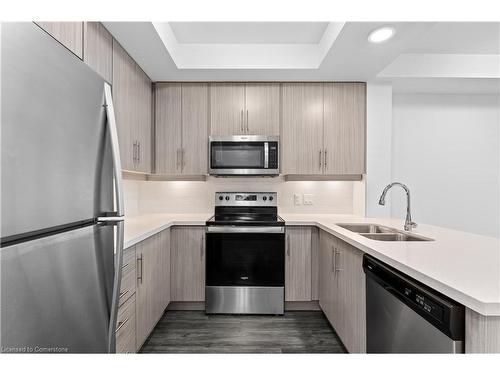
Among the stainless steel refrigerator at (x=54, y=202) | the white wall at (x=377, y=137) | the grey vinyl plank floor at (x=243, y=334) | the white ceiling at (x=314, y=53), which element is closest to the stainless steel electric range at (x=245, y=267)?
the grey vinyl plank floor at (x=243, y=334)

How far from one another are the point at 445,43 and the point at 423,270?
2.38 m

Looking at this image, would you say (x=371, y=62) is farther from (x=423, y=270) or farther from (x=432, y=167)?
(x=423, y=270)

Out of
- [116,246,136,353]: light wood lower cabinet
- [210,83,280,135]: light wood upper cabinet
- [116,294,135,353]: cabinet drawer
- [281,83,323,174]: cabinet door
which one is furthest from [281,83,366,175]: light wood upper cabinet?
[116,294,135,353]: cabinet drawer

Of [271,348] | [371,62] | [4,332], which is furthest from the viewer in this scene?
[371,62]

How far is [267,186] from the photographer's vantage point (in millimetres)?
3213

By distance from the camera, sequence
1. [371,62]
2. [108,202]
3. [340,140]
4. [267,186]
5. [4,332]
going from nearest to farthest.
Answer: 1. [4,332]
2. [108,202]
3. [371,62]
4. [340,140]
5. [267,186]

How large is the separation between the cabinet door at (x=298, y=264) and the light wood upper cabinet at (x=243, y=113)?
1.03m

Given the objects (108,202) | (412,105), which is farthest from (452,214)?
(108,202)

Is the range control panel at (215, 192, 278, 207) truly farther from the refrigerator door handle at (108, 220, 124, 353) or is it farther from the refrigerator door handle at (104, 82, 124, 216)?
the refrigerator door handle at (108, 220, 124, 353)

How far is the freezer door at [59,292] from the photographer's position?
2.20 ft

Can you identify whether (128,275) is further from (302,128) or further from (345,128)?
(345,128)

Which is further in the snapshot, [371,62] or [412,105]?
[412,105]

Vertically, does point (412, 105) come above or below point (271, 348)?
above
